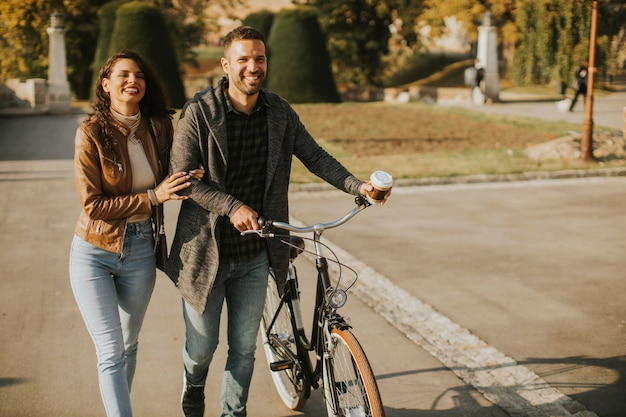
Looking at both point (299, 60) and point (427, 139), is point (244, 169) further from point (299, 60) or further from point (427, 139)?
point (299, 60)

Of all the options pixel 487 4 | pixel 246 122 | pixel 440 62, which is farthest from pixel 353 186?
pixel 440 62

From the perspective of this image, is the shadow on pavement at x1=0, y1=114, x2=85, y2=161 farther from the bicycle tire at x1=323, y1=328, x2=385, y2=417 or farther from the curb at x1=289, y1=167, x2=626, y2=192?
the bicycle tire at x1=323, y1=328, x2=385, y2=417

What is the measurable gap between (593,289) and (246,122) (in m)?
4.30

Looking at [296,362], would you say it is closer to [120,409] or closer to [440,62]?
[120,409]

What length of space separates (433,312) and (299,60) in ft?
78.8

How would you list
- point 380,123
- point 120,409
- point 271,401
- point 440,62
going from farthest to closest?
point 440,62 < point 380,123 < point 271,401 < point 120,409

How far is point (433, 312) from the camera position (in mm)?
6117

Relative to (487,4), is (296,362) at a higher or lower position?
lower

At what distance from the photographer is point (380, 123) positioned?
21.7 metres

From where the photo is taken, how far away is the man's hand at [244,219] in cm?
333

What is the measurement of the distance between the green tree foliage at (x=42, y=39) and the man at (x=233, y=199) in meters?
30.8

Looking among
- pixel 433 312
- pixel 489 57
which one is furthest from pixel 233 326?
pixel 489 57

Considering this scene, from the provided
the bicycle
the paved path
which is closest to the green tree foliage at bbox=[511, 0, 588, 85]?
the paved path

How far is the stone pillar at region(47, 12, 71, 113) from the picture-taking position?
26.8 metres
